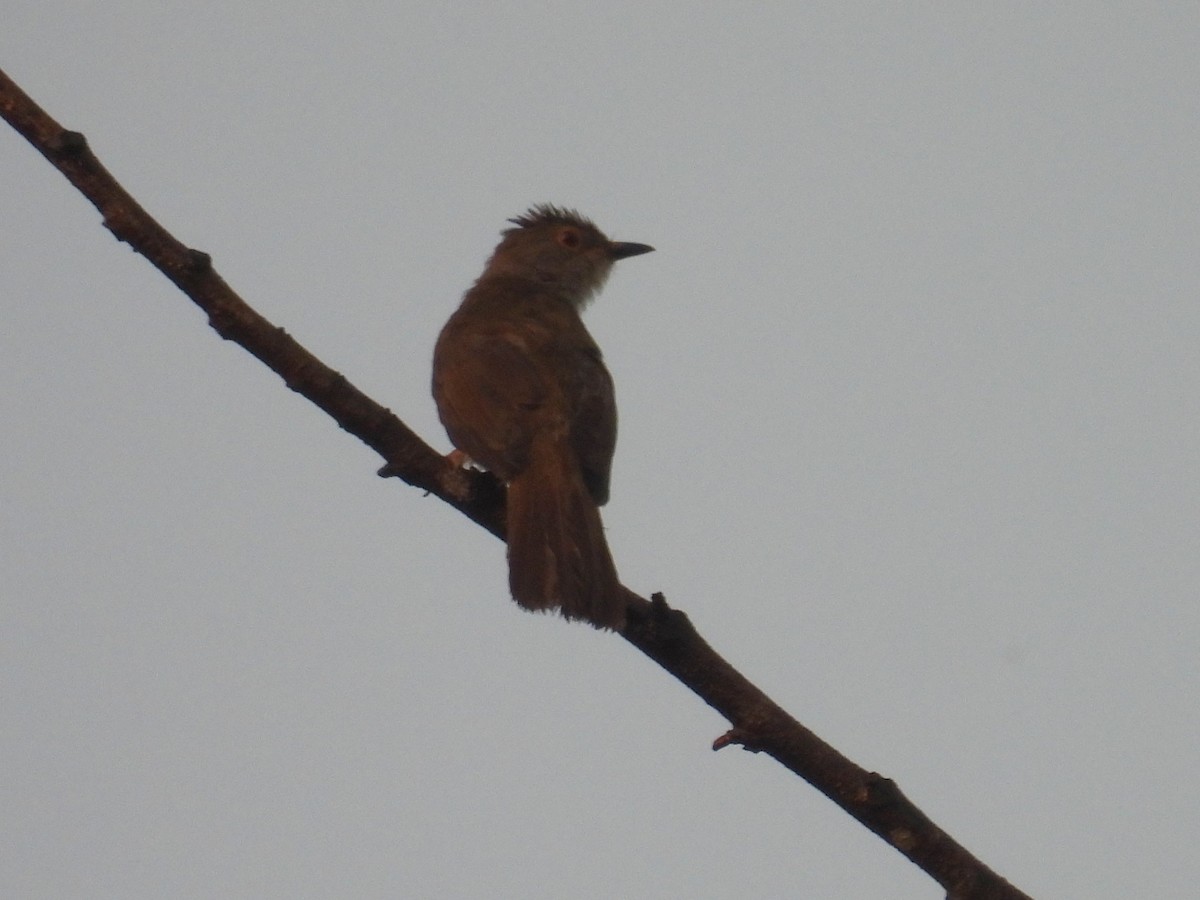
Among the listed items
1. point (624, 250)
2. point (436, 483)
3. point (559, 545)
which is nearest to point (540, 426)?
point (559, 545)

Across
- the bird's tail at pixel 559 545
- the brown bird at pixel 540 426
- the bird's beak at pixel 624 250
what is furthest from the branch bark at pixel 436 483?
the bird's beak at pixel 624 250

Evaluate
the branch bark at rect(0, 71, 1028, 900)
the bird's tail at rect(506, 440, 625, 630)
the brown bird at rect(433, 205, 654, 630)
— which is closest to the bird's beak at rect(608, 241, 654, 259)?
the brown bird at rect(433, 205, 654, 630)

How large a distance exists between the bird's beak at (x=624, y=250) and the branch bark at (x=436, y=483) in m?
3.98

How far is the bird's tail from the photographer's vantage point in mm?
3615

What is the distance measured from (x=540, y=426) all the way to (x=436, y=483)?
0.94 m

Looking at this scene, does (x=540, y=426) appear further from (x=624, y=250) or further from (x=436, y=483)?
(x=624, y=250)

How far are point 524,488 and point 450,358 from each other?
1097 millimetres

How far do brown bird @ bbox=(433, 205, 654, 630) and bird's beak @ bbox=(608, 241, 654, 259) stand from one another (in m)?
0.99

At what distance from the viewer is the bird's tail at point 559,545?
362cm

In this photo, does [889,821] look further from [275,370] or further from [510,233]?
[510,233]

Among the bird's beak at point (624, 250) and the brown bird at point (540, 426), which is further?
the bird's beak at point (624, 250)

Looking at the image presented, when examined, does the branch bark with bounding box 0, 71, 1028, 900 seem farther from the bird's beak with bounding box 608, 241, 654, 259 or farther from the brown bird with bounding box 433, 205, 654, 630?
the bird's beak with bounding box 608, 241, 654, 259

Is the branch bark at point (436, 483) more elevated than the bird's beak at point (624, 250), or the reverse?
the bird's beak at point (624, 250)

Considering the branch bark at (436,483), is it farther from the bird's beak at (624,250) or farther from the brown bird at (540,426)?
the bird's beak at (624,250)
